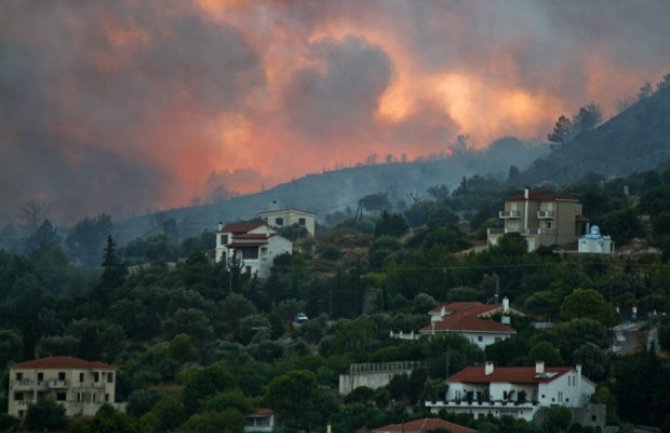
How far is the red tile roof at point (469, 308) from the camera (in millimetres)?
89125

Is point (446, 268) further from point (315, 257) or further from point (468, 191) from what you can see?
point (468, 191)

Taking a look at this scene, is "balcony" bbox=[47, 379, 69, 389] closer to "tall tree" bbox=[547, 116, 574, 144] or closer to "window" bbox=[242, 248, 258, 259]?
"window" bbox=[242, 248, 258, 259]

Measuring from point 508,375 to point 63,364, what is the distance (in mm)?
20141

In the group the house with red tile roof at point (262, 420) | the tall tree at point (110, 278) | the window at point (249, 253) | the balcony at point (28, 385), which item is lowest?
the house with red tile roof at point (262, 420)

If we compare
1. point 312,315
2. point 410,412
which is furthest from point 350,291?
point 410,412

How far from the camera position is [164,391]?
84.9 meters

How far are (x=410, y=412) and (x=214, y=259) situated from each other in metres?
37.0

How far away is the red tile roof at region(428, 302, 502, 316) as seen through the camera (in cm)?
8912

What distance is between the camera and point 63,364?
87.6 metres

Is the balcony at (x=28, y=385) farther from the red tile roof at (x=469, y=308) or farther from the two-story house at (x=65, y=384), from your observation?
the red tile roof at (x=469, y=308)

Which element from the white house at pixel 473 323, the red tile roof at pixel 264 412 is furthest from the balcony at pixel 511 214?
the red tile roof at pixel 264 412

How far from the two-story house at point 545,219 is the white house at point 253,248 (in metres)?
11.5

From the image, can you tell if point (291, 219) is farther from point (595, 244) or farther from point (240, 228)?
point (595, 244)

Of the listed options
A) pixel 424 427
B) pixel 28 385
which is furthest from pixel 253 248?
pixel 424 427
